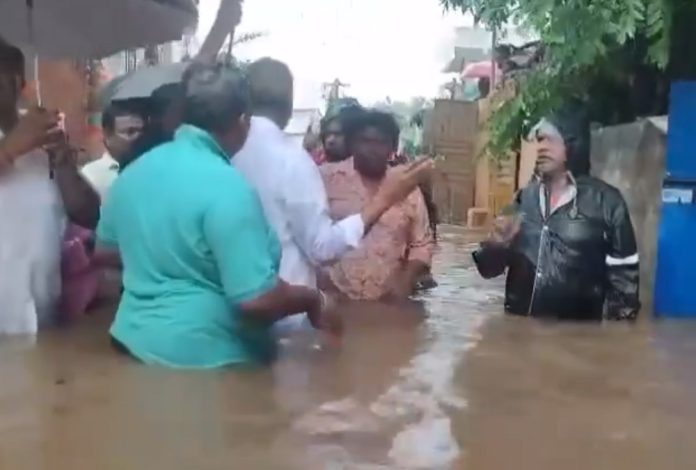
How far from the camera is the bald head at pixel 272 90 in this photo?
17.7 feet

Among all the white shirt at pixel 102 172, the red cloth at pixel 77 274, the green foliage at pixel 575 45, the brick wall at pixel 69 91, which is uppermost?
the green foliage at pixel 575 45

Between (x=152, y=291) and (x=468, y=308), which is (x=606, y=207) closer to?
(x=468, y=308)

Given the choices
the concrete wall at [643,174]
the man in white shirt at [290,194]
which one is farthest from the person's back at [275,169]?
the concrete wall at [643,174]

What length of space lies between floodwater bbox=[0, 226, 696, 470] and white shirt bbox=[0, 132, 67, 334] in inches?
6.5

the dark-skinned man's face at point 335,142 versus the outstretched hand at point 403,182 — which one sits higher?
the dark-skinned man's face at point 335,142

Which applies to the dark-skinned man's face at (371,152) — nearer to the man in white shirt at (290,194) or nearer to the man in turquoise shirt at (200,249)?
the man in white shirt at (290,194)

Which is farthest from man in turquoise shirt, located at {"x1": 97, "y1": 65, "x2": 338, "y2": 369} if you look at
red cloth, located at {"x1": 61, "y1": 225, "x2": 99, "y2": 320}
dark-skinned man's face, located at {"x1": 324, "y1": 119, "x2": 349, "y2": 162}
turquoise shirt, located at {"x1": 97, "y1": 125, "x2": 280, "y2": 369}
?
dark-skinned man's face, located at {"x1": 324, "y1": 119, "x2": 349, "y2": 162}

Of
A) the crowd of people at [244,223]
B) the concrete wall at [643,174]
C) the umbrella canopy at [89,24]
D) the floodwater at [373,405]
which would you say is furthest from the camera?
the umbrella canopy at [89,24]

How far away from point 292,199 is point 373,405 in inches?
42.7

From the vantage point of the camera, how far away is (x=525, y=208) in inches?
246

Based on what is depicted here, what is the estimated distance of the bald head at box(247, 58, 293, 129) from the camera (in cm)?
541

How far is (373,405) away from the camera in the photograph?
4.41 m

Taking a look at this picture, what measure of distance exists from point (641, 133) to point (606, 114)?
99 centimetres

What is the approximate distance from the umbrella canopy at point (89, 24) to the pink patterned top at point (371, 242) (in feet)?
6.90
